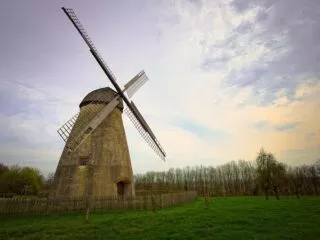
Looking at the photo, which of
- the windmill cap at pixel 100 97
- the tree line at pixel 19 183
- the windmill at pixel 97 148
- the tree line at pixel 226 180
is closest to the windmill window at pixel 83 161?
the windmill at pixel 97 148

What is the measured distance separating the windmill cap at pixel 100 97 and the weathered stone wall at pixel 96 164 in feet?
1.11

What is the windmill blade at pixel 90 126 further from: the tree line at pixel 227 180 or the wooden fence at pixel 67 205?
the tree line at pixel 227 180

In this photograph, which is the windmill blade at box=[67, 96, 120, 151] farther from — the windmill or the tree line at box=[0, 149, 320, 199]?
the tree line at box=[0, 149, 320, 199]

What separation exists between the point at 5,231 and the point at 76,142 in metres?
7.75

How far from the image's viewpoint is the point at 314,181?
57719 millimetres

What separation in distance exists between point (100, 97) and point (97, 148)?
424 cm

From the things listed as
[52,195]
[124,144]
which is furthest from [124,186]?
[52,195]

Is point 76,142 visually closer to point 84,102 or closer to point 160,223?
point 84,102

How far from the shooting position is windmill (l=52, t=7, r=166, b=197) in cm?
1667

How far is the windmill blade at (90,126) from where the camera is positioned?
1661cm

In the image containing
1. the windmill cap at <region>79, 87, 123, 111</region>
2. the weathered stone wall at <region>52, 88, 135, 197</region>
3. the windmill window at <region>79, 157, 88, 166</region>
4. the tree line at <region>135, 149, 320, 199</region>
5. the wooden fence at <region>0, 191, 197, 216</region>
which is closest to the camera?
the wooden fence at <region>0, 191, 197, 216</region>

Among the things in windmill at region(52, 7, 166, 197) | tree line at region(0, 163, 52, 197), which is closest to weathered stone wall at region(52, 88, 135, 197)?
windmill at region(52, 7, 166, 197)

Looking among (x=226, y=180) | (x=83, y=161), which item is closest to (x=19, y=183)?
(x=83, y=161)

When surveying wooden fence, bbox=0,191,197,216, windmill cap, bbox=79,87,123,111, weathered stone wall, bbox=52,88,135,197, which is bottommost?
wooden fence, bbox=0,191,197,216
